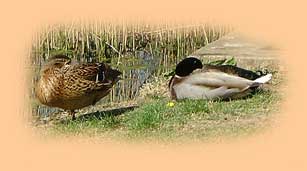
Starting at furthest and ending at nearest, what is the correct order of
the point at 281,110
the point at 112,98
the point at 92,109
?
the point at 112,98
the point at 92,109
the point at 281,110

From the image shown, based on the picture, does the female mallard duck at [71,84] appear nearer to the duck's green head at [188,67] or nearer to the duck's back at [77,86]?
the duck's back at [77,86]

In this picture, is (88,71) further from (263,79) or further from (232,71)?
(263,79)

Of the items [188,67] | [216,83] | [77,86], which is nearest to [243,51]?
[188,67]

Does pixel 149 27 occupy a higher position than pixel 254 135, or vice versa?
pixel 149 27

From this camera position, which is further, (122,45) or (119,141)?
(122,45)

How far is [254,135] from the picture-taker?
571 cm

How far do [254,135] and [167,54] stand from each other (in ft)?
17.4

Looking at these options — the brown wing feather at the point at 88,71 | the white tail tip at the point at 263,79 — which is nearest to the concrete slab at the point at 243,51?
the white tail tip at the point at 263,79

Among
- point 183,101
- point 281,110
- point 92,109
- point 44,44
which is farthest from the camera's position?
point 44,44

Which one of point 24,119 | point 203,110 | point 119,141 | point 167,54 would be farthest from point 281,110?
point 167,54

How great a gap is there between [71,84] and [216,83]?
1.46m

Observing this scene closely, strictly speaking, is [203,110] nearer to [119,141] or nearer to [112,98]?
[119,141]

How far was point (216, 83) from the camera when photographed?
6.79m

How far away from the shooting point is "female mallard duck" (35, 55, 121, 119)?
257 inches
